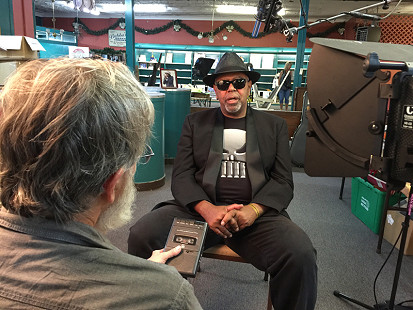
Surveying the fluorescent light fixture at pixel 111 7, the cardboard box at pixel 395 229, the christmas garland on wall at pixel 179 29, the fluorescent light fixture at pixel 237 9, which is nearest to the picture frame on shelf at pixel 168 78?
the cardboard box at pixel 395 229

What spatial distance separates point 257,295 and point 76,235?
5.34ft

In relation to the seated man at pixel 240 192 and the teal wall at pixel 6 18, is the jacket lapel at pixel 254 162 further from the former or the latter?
the teal wall at pixel 6 18

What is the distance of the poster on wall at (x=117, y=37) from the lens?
1304 cm

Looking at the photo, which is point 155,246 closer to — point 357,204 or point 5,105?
point 5,105

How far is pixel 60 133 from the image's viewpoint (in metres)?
0.49

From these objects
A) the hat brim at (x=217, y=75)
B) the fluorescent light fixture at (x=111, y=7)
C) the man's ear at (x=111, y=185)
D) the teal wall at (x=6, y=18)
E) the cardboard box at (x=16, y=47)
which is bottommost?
the man's ear at (x=111, y=185)

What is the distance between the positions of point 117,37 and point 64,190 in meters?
13.9

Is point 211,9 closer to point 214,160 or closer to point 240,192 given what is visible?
point 214,160

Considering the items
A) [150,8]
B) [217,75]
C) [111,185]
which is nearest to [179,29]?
[150,8]

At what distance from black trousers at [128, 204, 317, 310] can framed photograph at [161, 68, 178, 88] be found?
9.40 ft

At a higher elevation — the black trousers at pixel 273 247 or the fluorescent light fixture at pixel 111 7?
the fluorescent light fixture at pixel 111 7

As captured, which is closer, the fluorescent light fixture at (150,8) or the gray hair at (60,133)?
→ the gray hair at (60,133)

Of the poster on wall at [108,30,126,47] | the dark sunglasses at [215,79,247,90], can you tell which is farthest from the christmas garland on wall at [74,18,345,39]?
the dark sunglasses at [215,79,247,90]

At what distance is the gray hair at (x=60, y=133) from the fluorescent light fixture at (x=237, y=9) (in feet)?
34.2
